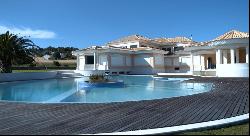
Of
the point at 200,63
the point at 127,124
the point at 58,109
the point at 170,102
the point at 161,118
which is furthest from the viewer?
the point at 200,63

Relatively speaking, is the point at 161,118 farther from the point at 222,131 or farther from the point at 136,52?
the point at 136,52

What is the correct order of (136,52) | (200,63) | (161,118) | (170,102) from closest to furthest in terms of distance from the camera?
(161,118) → (170,102) → (200,63) → (136,52)

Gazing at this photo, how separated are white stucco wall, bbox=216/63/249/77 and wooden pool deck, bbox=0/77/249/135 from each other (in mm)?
16113

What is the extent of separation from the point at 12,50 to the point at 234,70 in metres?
22.4

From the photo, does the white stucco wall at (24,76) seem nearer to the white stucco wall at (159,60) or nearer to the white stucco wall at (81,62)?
the white stucco wall at (81,62)

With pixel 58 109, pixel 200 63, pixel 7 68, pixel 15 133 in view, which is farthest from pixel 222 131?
pixel 200 63

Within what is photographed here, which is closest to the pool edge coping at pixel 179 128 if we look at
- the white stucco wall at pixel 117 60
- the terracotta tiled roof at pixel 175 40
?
the white stucco wall at pixel 117 60

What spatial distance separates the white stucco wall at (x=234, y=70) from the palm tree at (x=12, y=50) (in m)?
20.4

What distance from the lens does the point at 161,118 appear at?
7445mm

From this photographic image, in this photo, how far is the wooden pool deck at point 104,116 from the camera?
6664 millimetres

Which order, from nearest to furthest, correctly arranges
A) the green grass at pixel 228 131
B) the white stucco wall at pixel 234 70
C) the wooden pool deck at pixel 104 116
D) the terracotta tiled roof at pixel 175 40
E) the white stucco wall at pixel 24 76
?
the green grass at pixel 228 131, the wooden pool deck at pixel 104 116, the white stucco wall at pixel 234 70, the white stucco wall at pixel 24 76, the terracotta tiled roof at pixel 175 40

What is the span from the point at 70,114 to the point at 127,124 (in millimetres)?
2265

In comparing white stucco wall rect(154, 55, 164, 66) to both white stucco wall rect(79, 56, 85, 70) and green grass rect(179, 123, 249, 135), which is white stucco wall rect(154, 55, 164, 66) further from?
green grass rect(179, 123, 249, 135)

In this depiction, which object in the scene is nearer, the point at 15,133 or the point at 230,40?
the point at 15,133
